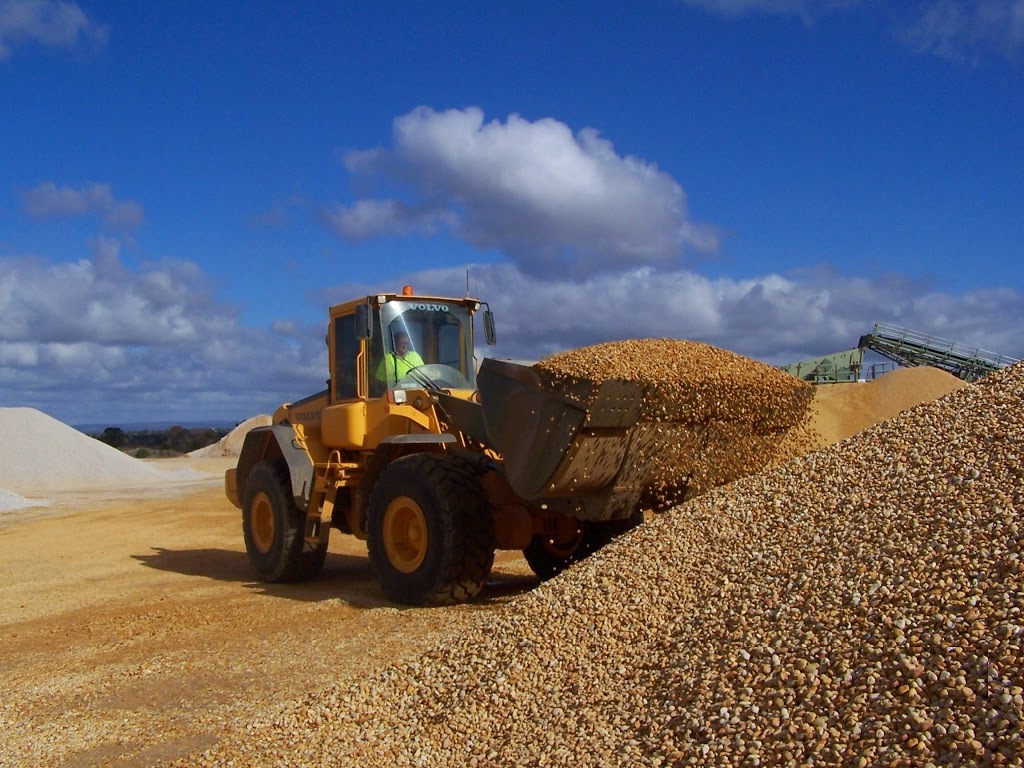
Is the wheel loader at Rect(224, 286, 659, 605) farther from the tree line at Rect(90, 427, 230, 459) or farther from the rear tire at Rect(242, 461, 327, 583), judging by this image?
the tree line at Rect(90, 427, 230, 459)

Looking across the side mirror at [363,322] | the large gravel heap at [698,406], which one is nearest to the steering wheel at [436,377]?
the side mirror at [363,322]

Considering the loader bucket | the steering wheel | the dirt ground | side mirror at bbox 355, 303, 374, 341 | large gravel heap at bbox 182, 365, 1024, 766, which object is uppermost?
side mirror at bbox 355, 303, 374, 341

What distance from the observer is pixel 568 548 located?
8383 millimetres

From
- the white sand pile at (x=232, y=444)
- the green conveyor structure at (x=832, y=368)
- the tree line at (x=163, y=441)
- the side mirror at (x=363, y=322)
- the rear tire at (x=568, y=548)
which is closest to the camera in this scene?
the rear tire at (x=568, y=548)

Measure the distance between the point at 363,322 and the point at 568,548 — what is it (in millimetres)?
2593

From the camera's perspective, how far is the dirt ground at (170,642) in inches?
184

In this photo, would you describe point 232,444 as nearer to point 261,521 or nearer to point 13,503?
point 13,503

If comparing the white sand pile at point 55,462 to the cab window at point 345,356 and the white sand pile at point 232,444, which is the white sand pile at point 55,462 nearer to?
the white sand pile at point 232,444

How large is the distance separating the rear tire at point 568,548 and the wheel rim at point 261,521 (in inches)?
101

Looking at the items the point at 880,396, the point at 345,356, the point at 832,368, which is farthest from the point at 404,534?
the point at 832,368

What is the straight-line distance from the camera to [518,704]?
4.07 metres

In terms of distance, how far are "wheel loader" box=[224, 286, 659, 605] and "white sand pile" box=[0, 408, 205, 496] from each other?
16623 millimetres

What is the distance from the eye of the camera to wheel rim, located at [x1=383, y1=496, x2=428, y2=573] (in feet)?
23.2

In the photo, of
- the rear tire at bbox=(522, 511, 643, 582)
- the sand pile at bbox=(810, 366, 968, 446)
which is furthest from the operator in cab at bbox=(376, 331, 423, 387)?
the sand pile at bbox=(810, 366, 968, 446)
